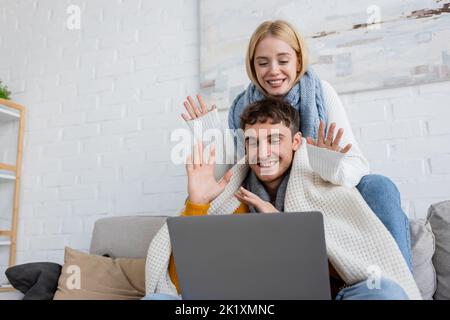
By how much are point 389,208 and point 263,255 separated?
1.56 ft

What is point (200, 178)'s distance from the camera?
132 centimetres

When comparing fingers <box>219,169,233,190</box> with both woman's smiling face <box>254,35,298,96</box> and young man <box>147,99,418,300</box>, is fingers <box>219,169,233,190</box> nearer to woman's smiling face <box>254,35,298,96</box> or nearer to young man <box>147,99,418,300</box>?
young man <box>147,99,418,300</box>

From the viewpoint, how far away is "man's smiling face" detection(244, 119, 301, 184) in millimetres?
1354

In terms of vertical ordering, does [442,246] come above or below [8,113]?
below

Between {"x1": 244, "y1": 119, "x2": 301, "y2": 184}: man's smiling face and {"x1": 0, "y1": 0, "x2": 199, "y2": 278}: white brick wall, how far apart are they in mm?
834

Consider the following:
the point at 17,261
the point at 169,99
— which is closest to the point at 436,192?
the point at 169,99

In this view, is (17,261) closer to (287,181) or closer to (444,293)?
(287,181)

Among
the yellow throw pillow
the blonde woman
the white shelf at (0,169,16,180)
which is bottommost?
the yellow throw pillow

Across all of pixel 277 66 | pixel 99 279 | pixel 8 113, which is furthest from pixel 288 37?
pixel 8 113

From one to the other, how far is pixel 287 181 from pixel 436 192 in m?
0.73

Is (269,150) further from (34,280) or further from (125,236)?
(34,280)

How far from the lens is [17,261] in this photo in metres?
2.45

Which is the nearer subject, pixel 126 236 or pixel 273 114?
pixel 273 114

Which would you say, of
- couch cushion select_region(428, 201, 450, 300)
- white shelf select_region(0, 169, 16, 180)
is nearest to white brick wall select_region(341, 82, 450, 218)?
couch cushion select_region(428, 201, 450, 300)
